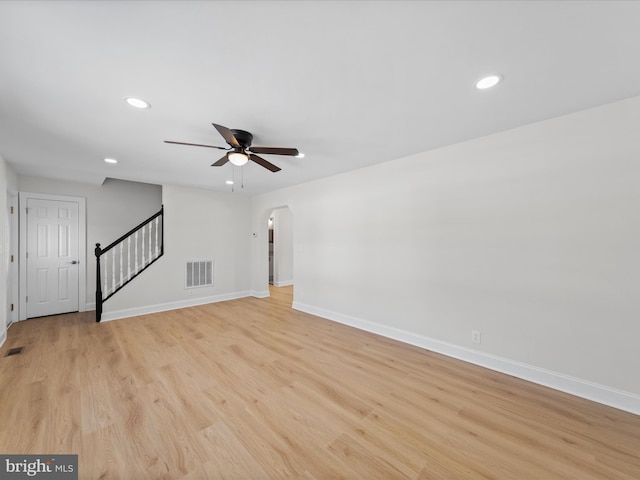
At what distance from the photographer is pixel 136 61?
5.28ft

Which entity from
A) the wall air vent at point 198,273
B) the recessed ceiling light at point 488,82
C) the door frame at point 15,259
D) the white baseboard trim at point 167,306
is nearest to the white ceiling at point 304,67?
the recessed ceiling light at point 488,82

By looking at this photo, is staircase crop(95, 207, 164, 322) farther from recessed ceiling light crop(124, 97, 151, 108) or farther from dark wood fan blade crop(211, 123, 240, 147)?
dark wood fan blade crop(211, 123, 240, 147)

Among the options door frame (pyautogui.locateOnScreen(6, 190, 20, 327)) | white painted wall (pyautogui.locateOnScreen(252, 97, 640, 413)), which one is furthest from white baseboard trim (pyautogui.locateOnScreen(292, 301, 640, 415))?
door frame (pyautogui.locateOnScreen(6, 190, 20, 327))

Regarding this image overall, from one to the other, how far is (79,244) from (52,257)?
430mm

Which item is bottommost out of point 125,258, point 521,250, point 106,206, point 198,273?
point 198,273

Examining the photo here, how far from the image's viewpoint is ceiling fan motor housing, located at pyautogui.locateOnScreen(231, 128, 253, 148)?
2559 millimetres

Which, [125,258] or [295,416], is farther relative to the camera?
[125,258]

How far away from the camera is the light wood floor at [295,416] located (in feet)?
5.05

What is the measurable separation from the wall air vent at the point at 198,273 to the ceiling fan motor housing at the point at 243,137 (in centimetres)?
371

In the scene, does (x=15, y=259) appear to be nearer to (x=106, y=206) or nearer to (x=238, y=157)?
(x=106, y=206)

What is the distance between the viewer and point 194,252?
5.50 m

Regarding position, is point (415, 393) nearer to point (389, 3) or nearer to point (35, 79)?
point (389, 3)

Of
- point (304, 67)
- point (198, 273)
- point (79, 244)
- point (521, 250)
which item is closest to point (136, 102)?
point (304, 67)

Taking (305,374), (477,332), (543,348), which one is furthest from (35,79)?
(543,348)
